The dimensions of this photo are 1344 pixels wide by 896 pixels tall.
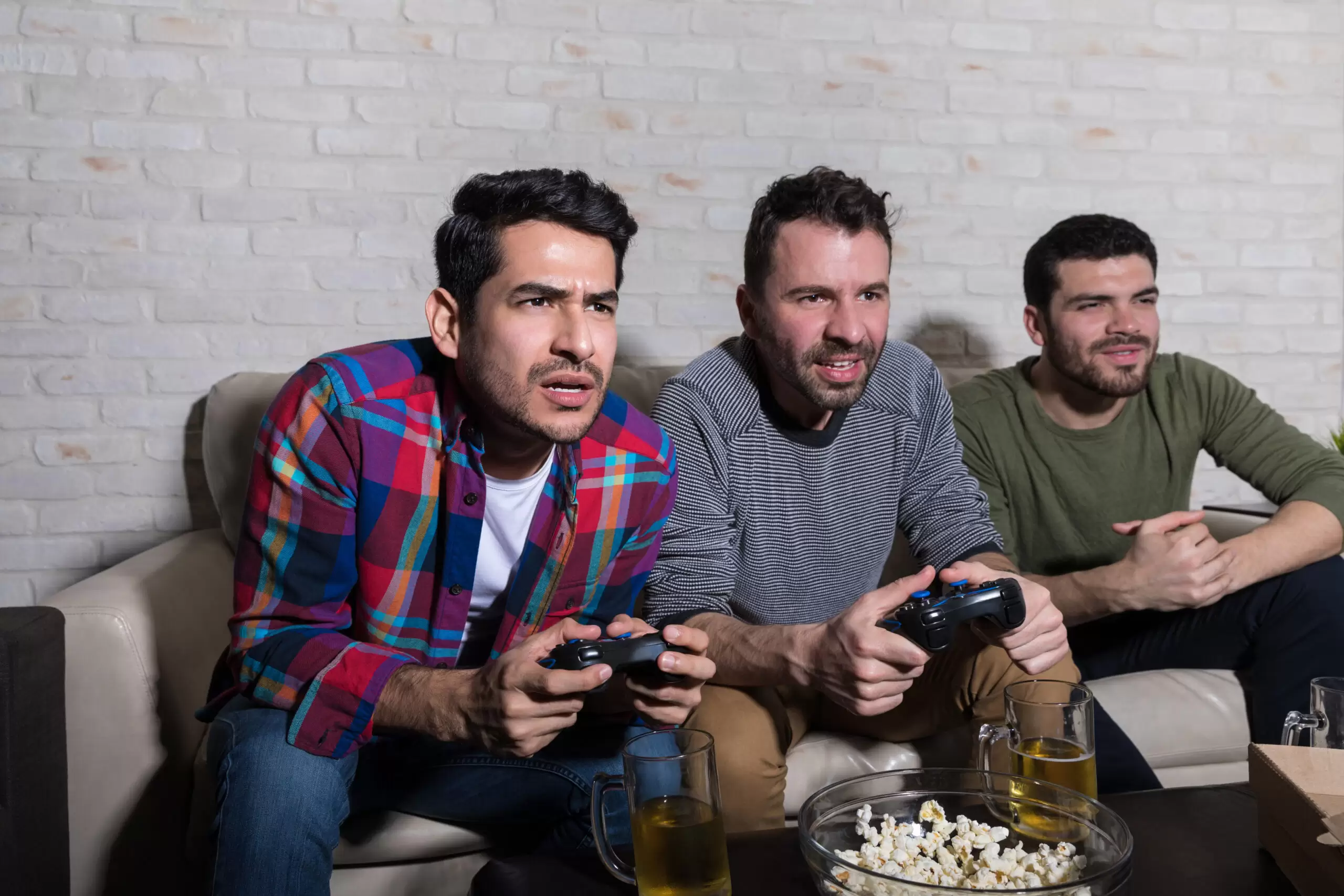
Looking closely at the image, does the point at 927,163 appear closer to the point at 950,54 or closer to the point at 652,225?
the point at 950,54

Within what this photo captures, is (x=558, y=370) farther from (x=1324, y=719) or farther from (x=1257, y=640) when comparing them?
(x=1257, y=640)

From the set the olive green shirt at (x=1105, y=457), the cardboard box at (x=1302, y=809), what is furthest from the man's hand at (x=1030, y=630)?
the olive green shirt at (x=1105, y=457)

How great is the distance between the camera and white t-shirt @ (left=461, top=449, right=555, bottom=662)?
1.32 metres

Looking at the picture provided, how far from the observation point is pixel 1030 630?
120cm

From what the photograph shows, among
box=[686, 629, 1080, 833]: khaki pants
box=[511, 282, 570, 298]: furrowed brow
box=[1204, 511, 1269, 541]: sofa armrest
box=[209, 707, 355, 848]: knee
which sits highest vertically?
box=[511, 282, 570, 298]: furrowed brow

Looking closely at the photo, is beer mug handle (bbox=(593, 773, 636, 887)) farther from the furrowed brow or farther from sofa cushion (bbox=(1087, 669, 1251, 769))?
sofa cushion (bbox=(1087, 669, 1251, 769))

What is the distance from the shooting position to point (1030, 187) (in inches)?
91.5

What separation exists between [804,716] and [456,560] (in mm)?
573

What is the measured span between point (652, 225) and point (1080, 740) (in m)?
1.48

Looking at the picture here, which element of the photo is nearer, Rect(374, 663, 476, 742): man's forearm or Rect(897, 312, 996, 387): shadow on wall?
Rect(374, 663, 476, 742): man's forearm

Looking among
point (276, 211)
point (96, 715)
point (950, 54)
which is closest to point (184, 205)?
point (276, 211)

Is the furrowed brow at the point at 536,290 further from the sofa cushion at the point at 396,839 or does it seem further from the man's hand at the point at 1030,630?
the sofa cushion at the point at 396,839

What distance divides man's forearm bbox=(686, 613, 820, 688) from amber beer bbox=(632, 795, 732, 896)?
1.42 ft

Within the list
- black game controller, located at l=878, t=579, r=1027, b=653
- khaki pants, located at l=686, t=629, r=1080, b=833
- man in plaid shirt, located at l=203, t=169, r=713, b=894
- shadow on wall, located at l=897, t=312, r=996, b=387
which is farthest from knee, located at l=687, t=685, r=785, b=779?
shadow on wall, located at l=897, t=312, r=996, b=387
